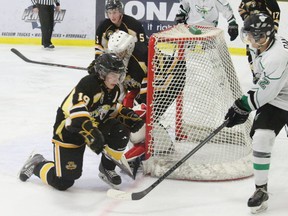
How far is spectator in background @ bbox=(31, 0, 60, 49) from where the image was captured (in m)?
7.82

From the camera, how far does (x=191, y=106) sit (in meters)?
3.63

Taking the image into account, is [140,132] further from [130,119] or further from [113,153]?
[113,153]

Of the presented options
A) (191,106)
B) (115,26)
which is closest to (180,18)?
(115,26)

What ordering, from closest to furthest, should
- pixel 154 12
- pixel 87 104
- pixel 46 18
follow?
pixel 87 104 < pixel 46 18 < pixel 154 12

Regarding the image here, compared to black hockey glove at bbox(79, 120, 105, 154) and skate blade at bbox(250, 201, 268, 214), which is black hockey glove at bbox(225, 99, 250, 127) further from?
black hockey glove at bbox(79, 120, 105, 154)

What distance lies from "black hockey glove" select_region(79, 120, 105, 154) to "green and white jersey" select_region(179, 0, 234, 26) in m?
2.88

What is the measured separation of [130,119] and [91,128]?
0.39 metres

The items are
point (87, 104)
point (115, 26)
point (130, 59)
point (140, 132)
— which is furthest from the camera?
point (115, 26)

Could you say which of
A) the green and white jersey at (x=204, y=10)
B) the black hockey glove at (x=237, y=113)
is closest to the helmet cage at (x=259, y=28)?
the black hockey glove at (x=237, y=113)

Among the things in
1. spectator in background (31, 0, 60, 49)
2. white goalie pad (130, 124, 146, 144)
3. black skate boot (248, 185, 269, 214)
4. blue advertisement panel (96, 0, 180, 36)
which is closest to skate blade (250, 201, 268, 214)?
black skate boot (248, 185, 269, 214)

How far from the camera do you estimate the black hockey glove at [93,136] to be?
288cm

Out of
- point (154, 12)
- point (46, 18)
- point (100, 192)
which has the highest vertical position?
point (100, 192)

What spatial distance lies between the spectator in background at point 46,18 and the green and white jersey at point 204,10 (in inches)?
105

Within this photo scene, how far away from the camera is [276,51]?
2.79 meters
